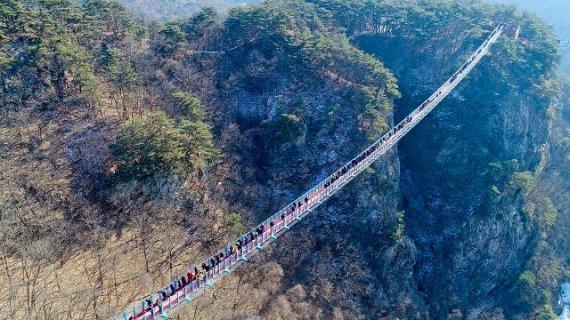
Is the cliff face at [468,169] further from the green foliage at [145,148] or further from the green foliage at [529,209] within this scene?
the green foliage at [145,148]

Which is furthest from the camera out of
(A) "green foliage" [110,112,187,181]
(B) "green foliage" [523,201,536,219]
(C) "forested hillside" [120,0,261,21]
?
(C) "forested hillside" [120,0,261,21]

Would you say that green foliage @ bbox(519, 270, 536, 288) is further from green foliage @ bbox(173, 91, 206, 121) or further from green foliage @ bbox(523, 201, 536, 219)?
green foliage @ bbox(173, 91, 206, 121)

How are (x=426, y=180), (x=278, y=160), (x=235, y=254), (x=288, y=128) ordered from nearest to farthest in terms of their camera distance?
(x=235, y=254), (x=288, y=128), (x=278, y=160), (x=426, y=180)

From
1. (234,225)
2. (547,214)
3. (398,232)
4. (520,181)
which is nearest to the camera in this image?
(234,225)

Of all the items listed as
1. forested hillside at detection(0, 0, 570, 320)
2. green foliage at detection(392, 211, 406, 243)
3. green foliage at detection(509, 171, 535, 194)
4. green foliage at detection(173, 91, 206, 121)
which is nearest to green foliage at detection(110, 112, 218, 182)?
forested hillside at detection(0, 0, 570, 320)

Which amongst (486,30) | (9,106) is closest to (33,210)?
(9,106)

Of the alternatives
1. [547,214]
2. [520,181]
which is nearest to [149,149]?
[520,181]

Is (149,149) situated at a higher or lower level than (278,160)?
higher

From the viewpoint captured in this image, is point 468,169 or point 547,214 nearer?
point 468,169

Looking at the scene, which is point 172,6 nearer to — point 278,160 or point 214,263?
point 278,160
